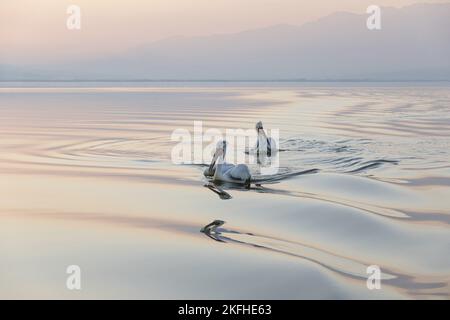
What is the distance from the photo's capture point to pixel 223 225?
929cm

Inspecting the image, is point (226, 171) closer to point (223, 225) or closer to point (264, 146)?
point (223, 225)

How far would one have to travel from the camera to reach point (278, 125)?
2428 cm

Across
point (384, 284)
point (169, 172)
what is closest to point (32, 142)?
point (169, 172)

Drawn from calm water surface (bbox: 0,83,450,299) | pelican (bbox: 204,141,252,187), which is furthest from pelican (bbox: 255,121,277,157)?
pelican (bbox: 204,141,252,187)

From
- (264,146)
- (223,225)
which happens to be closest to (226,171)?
(223,225)

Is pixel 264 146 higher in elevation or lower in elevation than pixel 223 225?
higher

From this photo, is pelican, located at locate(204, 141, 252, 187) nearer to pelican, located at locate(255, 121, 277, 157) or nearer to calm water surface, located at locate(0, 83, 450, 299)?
calm water surface, located at locate(0, 83, 450, 299)

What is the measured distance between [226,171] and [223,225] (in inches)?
143

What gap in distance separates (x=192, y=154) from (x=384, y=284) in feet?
33.4

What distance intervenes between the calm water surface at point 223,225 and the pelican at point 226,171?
372 mm

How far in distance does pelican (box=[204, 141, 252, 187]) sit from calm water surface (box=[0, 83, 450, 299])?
0.37 m

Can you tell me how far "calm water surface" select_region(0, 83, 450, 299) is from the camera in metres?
6.92
